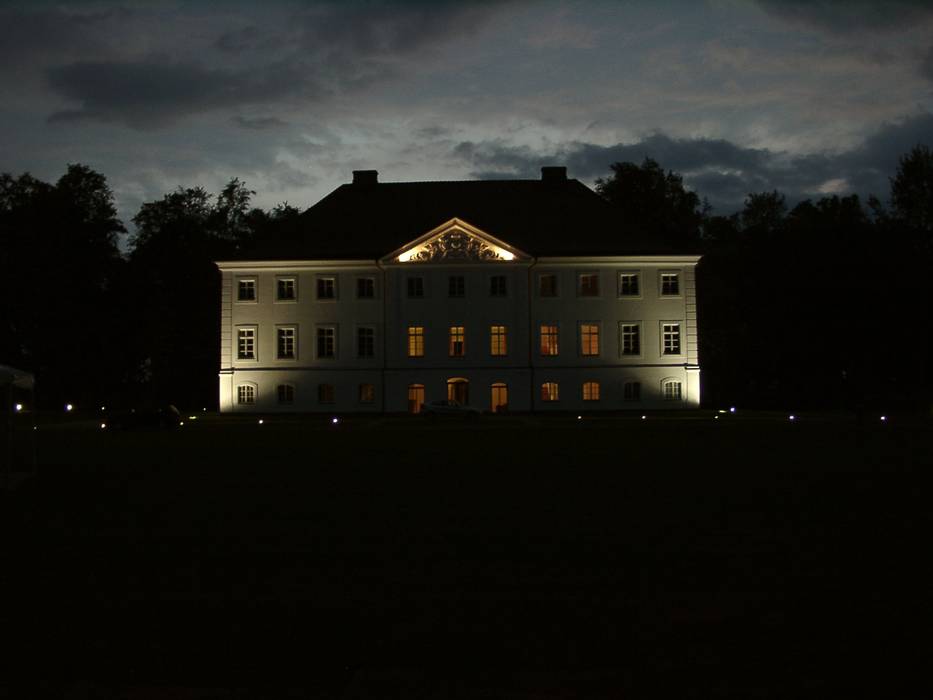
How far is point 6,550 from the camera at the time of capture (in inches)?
472

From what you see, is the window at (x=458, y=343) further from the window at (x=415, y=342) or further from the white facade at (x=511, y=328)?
the window at (x=415, y=342)

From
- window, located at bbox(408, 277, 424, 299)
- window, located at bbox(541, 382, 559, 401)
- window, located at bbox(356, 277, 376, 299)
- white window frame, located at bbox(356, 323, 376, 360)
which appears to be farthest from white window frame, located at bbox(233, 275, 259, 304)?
window, located at bbox(541, 382, 559, 401)

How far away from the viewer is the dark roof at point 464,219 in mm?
63469

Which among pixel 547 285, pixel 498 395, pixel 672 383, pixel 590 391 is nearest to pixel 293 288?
pixel 498 395

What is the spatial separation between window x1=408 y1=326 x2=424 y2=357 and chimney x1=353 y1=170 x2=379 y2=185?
38.9 feet

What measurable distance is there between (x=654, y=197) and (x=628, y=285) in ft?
49.8

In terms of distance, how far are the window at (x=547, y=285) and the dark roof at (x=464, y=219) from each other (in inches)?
55.6

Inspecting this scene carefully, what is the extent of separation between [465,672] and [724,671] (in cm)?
166

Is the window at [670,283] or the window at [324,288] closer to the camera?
the window at [670,283]

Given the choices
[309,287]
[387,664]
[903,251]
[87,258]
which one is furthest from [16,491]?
[903,251]

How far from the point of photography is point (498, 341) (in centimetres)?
6303

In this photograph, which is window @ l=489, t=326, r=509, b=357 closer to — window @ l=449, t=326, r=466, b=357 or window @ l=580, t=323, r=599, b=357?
window @ l=449, t=326, r=466, b=357

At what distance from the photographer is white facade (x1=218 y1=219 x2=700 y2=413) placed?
62.6 metres

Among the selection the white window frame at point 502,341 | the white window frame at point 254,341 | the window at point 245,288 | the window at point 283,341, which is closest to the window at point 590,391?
the white window frame at point 502,341
